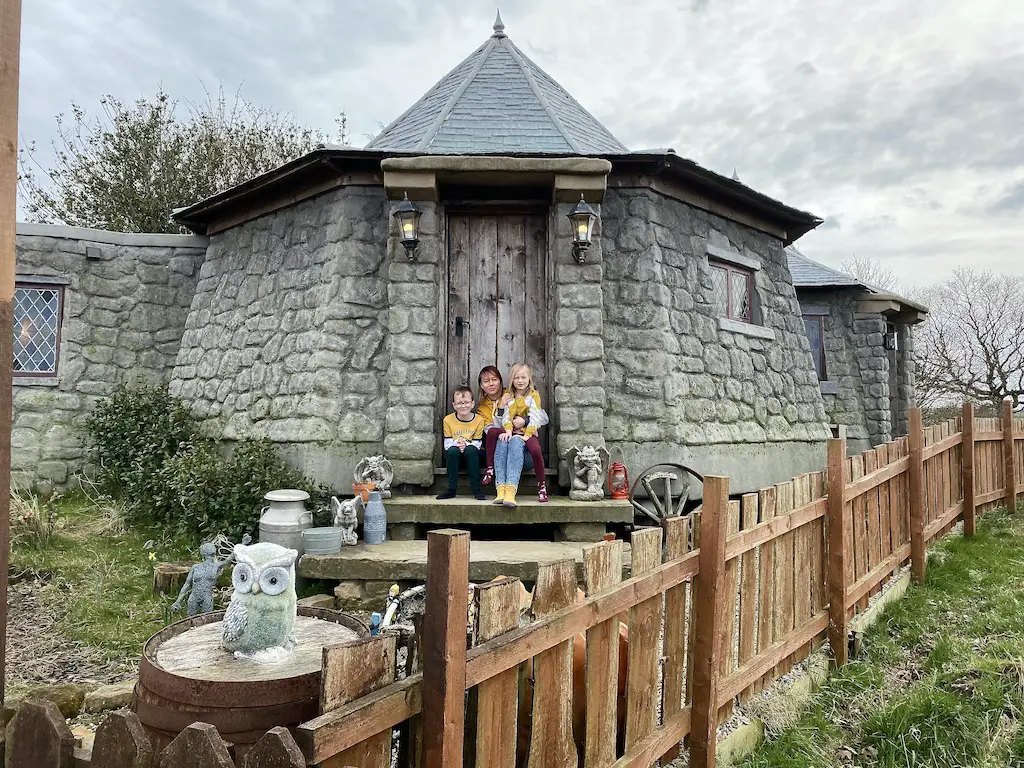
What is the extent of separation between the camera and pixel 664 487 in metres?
6.48

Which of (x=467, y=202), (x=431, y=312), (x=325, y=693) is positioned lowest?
(x=325, y=693)

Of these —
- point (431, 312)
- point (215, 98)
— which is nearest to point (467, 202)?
point (431, 312)

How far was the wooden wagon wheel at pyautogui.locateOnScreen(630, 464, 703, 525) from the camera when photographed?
6.21 meters

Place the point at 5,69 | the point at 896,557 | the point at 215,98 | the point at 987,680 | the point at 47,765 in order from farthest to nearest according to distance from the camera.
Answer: the point at 215,98, the point at 896,557, the point at 987,680, the point at 5,69, the point at 47,765

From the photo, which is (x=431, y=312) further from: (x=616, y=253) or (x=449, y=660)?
(x=449, y=660)

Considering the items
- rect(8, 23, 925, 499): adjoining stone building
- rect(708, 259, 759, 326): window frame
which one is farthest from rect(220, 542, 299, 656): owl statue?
rect(708, 259, 759, 326): window frame

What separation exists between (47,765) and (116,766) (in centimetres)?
27

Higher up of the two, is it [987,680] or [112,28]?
[112,28]

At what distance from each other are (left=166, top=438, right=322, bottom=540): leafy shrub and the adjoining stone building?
225mm

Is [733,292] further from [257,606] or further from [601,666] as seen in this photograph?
[257,606]

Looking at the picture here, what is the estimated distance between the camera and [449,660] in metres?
1.61

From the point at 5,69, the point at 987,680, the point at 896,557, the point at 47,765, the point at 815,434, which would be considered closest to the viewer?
the point at 47,765

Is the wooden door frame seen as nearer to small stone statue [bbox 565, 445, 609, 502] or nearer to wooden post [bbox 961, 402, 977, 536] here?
small stone statue [bbox 565, 445, 609, 502]

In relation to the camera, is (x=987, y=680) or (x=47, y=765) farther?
(x=987, y=680)
